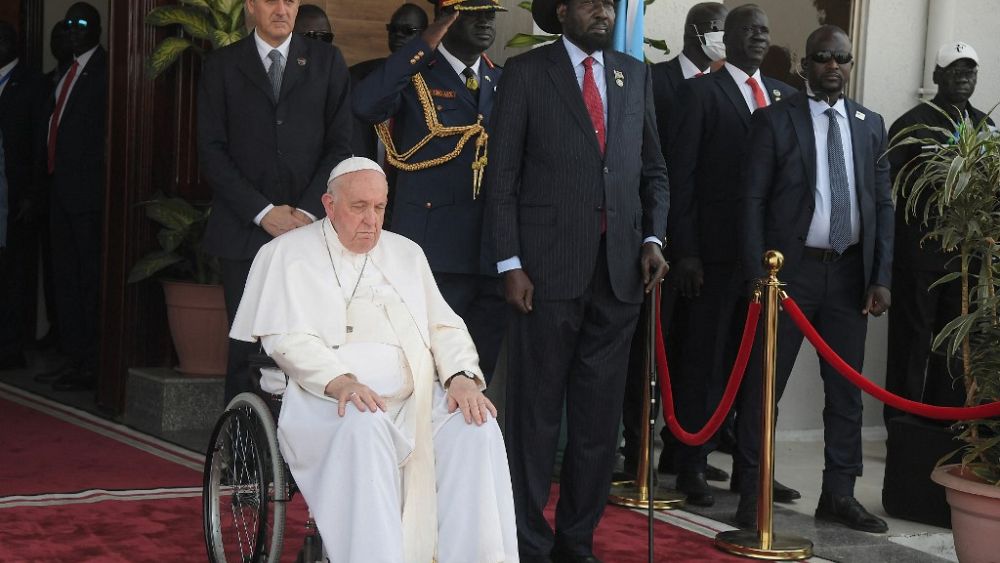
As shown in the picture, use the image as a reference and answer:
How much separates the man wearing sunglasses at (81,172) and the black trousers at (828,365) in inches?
164

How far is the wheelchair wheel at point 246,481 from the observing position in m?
4.05

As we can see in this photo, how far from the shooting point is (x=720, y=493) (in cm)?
631

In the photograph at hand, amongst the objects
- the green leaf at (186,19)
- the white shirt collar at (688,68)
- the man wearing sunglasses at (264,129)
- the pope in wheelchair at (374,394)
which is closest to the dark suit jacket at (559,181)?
the pope in wheelchair at (374,394)

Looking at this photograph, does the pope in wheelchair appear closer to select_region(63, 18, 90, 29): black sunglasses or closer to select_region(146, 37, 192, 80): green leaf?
select_region(146, 37, 192, 80): green leaf

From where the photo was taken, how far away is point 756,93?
6293mm

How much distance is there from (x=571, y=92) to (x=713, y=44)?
2.03m

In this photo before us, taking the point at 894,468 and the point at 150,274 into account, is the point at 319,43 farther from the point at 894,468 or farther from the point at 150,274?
the point at 894,468

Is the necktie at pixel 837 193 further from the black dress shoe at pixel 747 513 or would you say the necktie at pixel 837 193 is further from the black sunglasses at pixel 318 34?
the black sunglasses at pixel 318 34

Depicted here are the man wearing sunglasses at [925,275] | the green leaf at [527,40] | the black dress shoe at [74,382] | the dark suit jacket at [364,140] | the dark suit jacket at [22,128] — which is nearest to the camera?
the dark suit jacket at [364,140]

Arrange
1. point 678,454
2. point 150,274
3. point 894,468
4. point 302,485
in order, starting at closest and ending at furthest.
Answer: point 302,485 < point 894,468 < point 678,454 < point 150,274

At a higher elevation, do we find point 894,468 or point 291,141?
point 291,141

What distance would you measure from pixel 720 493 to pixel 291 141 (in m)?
2.33

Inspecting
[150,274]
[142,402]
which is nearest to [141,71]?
[150,274]

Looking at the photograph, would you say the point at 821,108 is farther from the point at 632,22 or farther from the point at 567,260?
the point at 567,260
